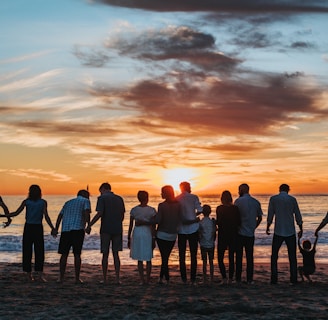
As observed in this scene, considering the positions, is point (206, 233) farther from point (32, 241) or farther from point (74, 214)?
point (32, 241)

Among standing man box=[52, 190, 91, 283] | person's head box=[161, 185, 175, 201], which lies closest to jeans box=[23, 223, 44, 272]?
standing man box=[52, 190, 91, 283]

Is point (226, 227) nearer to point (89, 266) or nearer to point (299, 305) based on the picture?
point (299, 305)

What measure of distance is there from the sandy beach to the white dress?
658 mm

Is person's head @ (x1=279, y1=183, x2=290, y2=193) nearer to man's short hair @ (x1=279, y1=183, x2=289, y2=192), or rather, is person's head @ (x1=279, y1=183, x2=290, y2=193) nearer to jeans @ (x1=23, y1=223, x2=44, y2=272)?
man's short hair @ (x1=279, y1=183, x2=289, y2=192)

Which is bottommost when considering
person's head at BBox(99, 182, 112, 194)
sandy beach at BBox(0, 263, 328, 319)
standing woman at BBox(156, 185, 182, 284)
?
sandy beach at BBox(0, 263, 328, 319)

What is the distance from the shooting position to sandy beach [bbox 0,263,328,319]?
29.0 feet

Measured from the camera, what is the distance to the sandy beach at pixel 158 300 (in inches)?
348

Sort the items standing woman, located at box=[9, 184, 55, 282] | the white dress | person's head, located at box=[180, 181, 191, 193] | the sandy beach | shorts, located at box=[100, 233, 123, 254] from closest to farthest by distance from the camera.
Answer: the sandy beach, the white dress, shorts, located at box=[100, 233, 123, 254], person's head, located at box=[180, 181, 191, 193], standing woman, located at box=[9, 184, 55, 282]

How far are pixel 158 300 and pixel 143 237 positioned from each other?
222 cm

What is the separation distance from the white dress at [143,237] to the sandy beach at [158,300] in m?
0.66

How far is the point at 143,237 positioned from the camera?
39.7 feet

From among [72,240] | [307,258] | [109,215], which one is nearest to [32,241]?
[72,240]

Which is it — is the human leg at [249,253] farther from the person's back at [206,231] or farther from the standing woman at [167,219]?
the standing woman at [167,219]

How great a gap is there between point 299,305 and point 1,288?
231 inches
